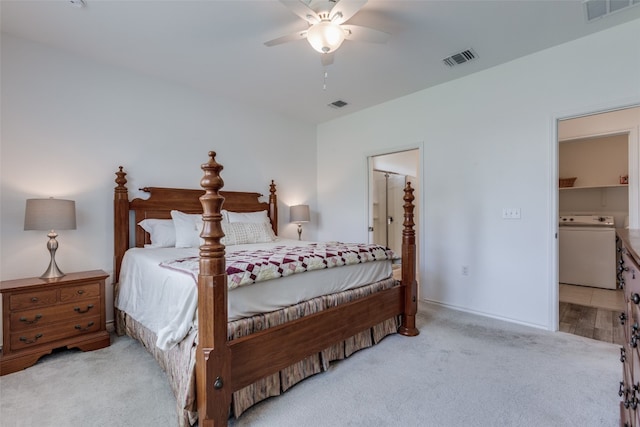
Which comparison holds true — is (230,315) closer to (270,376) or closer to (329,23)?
(270,376)

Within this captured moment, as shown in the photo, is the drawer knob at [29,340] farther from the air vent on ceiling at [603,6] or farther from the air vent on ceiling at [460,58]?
the air vent on ceiling at [603,6]

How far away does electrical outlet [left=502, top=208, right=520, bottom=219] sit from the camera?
10.0ft

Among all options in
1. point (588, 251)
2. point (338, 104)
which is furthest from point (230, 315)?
point (588, 251)

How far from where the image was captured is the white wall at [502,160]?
268 cm

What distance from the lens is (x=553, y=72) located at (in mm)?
2842

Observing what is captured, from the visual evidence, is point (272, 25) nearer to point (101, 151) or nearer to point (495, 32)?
point (495, 32)

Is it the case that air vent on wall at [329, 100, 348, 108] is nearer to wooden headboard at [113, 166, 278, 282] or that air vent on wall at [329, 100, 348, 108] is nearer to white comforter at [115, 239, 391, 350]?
wooden headboard at [113, 166, 278, 282]

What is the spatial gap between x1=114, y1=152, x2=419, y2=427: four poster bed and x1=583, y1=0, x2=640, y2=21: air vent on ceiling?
6.16ft

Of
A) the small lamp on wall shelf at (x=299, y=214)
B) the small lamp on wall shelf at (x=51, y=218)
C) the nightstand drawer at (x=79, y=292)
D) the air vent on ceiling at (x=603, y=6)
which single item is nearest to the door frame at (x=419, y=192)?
the small lamp on wall shelf at (x=299, y=214)

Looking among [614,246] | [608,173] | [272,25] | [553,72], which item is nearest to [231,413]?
[272,25]

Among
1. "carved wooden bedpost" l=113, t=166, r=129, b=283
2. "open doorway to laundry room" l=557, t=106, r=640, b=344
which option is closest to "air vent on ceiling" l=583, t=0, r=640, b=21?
"open doorway to laundry room" l=557, t=106, r=640, b=344

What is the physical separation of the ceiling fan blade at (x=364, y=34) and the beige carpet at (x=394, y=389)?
→ 2425 mm

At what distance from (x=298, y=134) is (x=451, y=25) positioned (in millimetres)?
2831

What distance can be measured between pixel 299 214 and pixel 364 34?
275 centimetres
